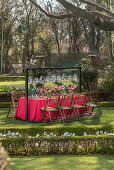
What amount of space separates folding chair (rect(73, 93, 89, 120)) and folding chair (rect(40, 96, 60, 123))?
2.05 ft

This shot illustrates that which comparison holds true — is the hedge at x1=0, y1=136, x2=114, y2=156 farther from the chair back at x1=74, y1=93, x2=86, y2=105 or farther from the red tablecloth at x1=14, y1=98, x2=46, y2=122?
the chair back at x1=74, y1=93, x2=86, y2=105

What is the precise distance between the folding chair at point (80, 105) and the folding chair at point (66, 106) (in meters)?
0.17

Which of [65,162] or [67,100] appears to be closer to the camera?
[65,162]

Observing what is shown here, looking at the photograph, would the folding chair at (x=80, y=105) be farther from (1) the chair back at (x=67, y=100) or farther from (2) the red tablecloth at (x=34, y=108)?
(2) the red tablecloth at (x=34, y=108)

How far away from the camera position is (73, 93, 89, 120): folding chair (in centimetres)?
975

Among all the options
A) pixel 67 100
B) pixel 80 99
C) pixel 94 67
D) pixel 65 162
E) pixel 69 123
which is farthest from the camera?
pixel 94 67

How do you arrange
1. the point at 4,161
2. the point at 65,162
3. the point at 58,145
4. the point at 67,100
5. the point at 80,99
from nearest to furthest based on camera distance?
the point at 4,161, the point at 65,162, the point at 58,145, the point at 67,100, the point at 80,99

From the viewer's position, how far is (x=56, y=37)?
36969 millimetres

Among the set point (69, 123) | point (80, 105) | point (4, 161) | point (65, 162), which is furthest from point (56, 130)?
point (4, 161)

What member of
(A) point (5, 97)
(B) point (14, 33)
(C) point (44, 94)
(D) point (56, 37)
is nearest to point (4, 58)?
(B) point (14, 33)

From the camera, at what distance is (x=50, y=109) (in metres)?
9.02

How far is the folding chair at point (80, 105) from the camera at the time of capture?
32.0 feet

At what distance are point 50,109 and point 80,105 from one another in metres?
1.44

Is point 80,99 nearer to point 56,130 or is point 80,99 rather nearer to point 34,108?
point 34,108
